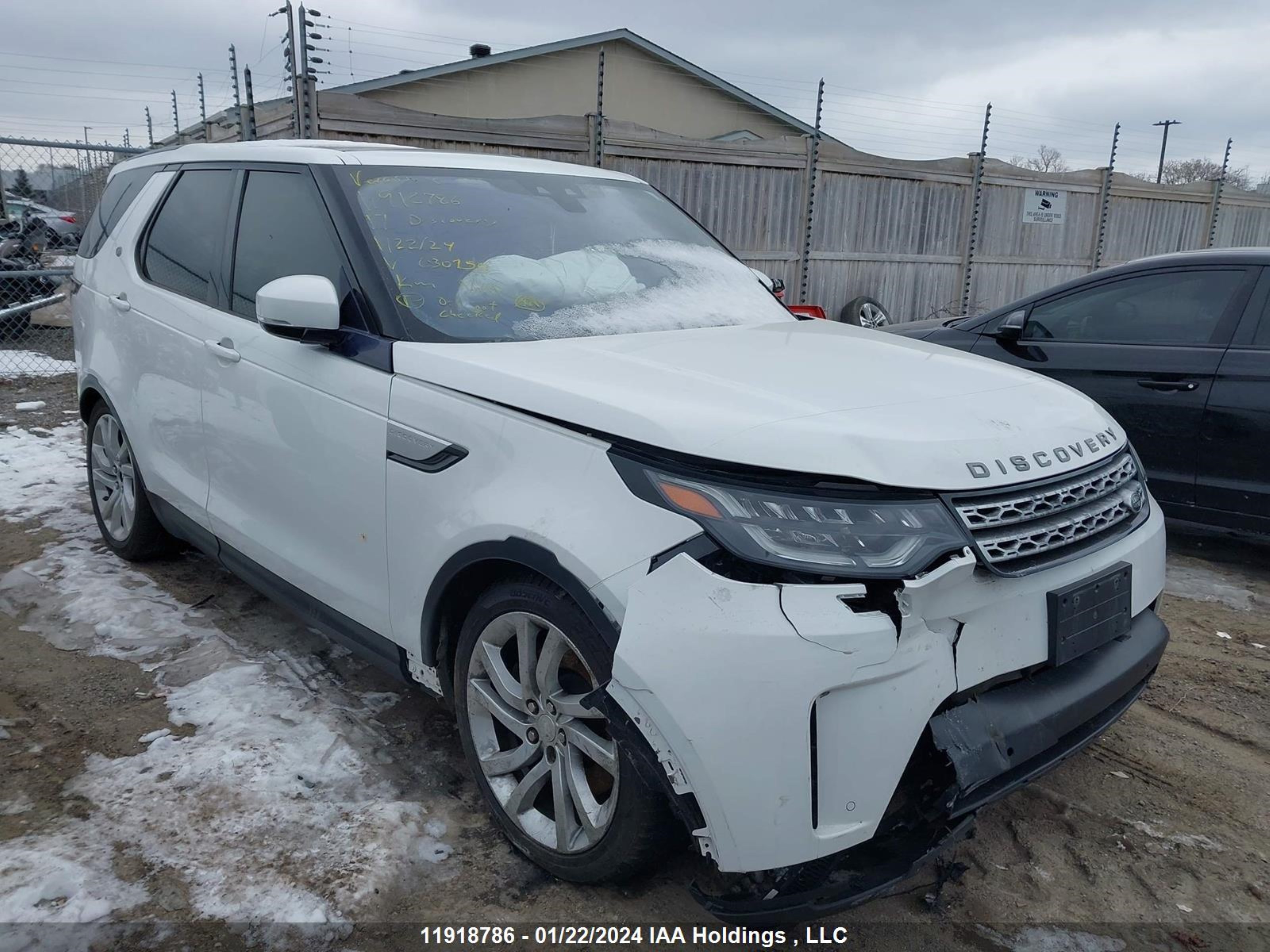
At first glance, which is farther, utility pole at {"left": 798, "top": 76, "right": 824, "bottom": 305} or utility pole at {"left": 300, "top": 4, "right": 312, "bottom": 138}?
utility pole at {"left": 798, "top": 76, "right": 824, "bottom": 305}

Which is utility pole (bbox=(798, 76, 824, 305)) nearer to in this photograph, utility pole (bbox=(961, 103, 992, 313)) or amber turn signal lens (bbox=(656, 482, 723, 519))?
utility pole (bbox=(961, 103, 992, 313))

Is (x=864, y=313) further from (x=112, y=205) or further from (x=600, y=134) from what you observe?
(x=112, y=205)

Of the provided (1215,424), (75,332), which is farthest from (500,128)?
(1215,424)

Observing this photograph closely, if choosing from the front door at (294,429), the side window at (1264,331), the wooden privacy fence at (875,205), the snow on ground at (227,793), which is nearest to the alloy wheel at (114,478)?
the snow on ground at (227,793)

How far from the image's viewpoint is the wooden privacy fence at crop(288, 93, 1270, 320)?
939cm

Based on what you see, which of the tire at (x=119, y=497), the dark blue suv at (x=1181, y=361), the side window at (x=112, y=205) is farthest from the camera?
the dark blue suv at (x=1181, y=361)

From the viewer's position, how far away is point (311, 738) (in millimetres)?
3162

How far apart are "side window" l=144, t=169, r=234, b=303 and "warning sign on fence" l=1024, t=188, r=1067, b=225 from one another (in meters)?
12.9

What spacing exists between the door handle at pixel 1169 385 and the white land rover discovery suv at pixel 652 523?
249 cm

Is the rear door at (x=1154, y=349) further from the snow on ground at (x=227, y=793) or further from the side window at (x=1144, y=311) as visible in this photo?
the snow on ground at (x=227, y=793)

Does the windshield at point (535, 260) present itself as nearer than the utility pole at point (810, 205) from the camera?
Yes

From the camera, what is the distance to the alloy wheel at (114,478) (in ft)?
14.5

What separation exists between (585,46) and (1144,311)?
61.9ft

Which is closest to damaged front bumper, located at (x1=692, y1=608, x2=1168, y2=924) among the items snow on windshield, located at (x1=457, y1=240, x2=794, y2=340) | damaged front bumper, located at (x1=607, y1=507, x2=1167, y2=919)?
damaged front bumper, located at (x1=607, y1=507, x2=1167, y2=919)
